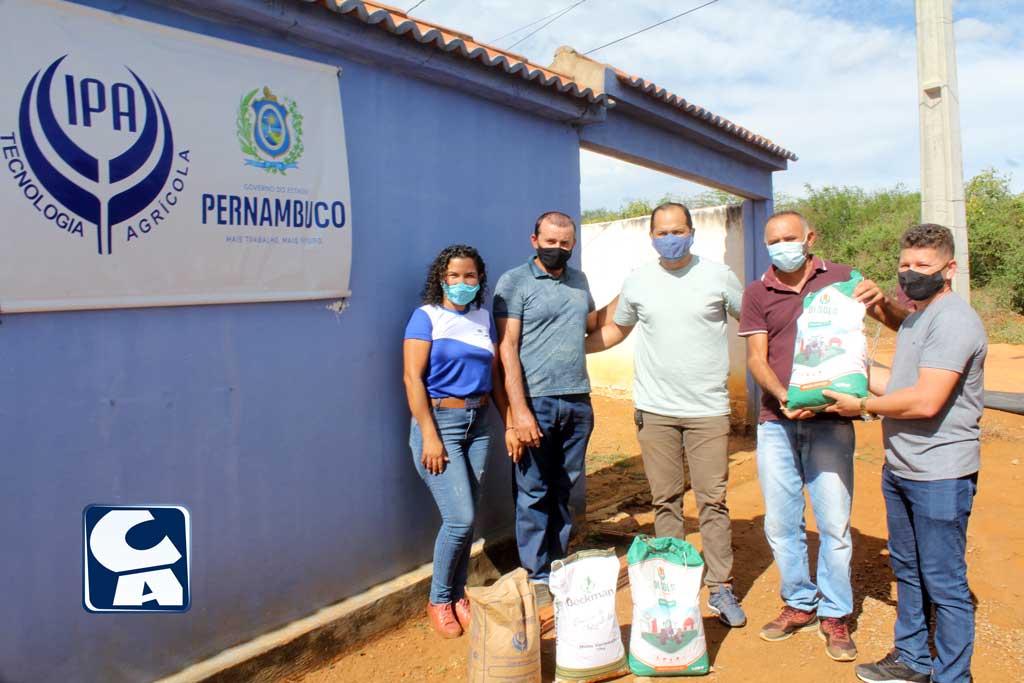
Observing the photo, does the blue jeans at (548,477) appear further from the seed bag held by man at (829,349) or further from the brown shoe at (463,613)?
the seed bag held by man at (829,349)

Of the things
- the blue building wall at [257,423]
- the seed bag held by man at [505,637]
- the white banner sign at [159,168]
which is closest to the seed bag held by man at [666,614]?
the seed bag held by man at [505,637]

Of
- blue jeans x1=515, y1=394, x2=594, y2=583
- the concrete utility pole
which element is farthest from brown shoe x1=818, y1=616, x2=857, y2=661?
the concrete utility pole

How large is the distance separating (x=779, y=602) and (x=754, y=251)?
5426mm

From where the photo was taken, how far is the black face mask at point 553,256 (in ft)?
12.5

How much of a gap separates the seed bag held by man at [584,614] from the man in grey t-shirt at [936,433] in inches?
48.6

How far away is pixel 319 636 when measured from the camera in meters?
3.45

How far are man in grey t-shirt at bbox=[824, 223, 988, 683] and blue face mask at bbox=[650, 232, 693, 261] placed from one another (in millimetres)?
1035

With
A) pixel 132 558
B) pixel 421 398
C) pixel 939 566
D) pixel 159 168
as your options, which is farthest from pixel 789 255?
pixel 132 558

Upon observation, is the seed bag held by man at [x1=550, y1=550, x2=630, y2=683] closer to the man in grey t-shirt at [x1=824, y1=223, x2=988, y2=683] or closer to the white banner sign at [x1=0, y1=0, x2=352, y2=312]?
the man in grey t-shirt at [x1=824, y1=223, x2=988, y2=683]

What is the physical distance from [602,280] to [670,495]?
7.99 metres

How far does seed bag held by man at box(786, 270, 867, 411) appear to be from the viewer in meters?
3.07

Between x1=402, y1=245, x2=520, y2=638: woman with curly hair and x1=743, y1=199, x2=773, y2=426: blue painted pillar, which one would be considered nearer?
x1=402, y1=245, x2=520, y2=638: woman with curly hair

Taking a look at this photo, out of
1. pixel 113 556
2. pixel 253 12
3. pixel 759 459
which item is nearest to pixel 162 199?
pixel 253 12

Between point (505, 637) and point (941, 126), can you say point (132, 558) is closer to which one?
point (505, 637)
